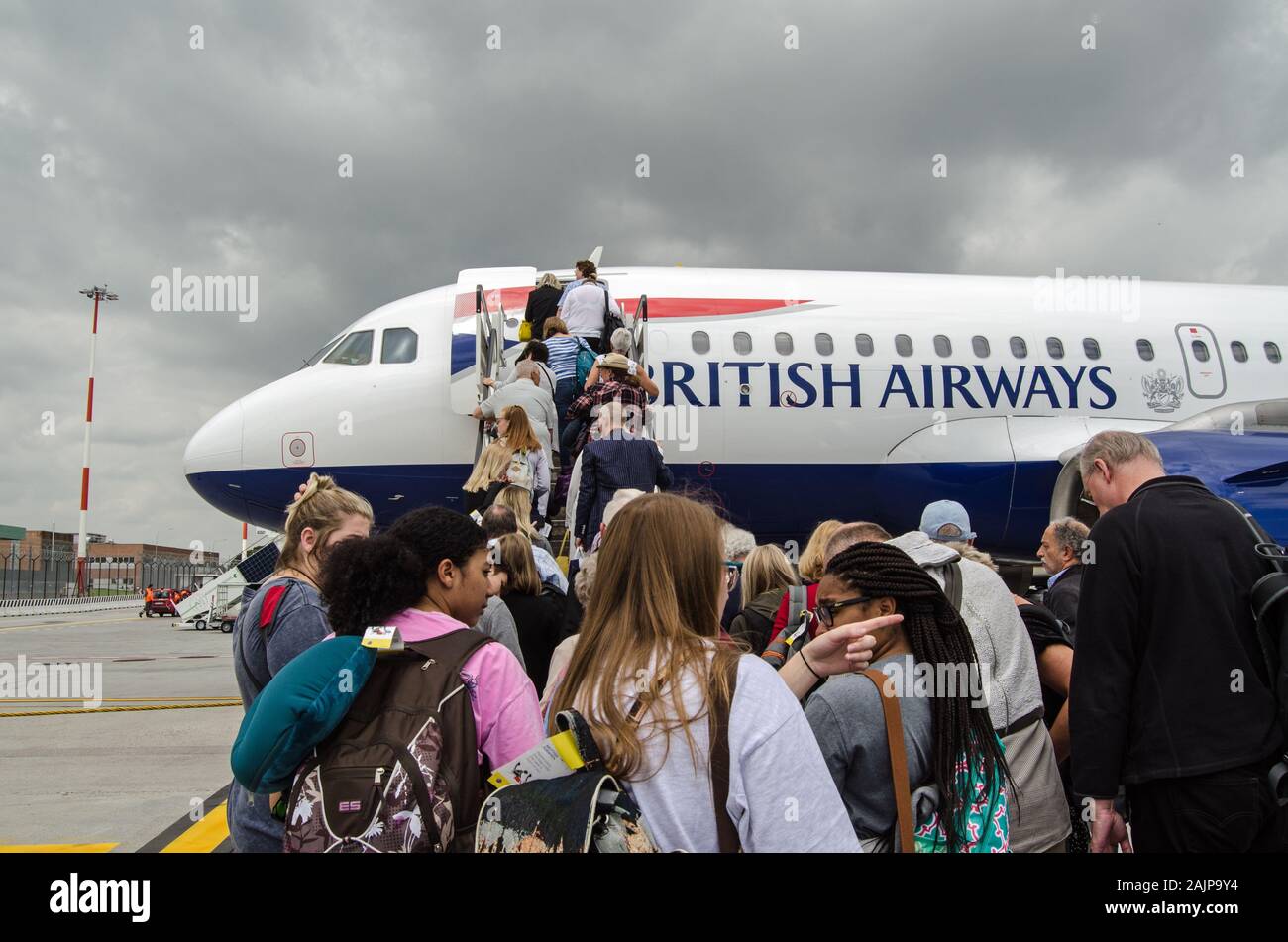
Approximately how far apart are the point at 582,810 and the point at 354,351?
9.74 metres

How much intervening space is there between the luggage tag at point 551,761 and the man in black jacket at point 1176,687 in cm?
182

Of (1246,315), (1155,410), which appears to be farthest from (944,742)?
(1246,315)

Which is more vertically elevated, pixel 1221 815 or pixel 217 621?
pixel 1221 815

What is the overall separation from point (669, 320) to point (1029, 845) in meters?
8.25

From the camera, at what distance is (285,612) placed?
2.96 meters

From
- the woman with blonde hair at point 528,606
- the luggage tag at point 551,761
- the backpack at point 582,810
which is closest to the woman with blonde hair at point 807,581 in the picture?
the woman with blonde hair at point 528,606

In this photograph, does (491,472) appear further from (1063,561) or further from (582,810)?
(582,810)

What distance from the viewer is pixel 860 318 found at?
10.8 meters

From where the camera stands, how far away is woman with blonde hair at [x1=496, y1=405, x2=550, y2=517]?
6.00m

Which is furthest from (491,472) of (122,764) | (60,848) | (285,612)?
(122,764)

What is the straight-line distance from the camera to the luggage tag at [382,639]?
199 cm

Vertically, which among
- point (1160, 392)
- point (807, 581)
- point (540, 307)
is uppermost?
point (540, 307)

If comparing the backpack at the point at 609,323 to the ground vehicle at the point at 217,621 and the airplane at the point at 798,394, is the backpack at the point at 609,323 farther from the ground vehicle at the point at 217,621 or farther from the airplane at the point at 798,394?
the ground vehicle at the point at 217,621

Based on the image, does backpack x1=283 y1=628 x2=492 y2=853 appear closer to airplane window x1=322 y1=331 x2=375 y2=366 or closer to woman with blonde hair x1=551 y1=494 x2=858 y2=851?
woman with blonde hair x1=551 y1=494 x2=858 y2=851
